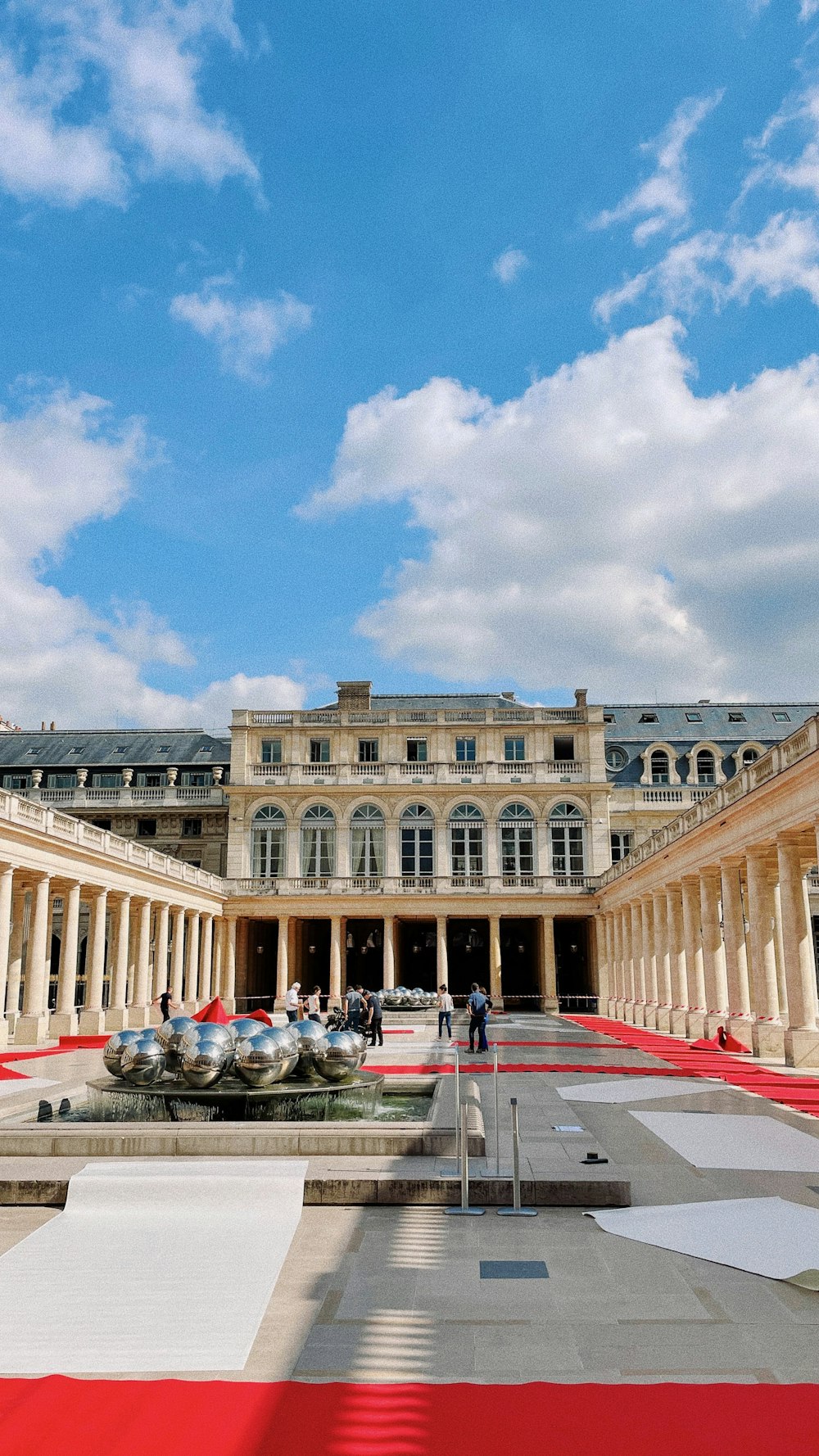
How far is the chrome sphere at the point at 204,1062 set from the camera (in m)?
15.0

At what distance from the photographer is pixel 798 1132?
15.6 meters

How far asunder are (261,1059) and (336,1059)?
142 cm

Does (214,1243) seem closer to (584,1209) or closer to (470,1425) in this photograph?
(584,1209)

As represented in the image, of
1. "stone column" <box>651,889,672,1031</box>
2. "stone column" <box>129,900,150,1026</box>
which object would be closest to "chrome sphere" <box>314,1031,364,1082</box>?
"stone column" <box>651,889,672,1031</box>

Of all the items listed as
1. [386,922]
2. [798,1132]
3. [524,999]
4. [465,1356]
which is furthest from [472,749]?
[465,1356]

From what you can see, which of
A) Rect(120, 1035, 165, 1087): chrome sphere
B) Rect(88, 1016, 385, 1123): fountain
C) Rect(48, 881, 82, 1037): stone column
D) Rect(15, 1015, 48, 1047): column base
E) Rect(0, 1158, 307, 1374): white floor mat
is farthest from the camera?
Rect(48, 881, 82, 1037): stone column

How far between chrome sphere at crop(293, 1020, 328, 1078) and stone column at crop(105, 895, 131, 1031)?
28.4 m

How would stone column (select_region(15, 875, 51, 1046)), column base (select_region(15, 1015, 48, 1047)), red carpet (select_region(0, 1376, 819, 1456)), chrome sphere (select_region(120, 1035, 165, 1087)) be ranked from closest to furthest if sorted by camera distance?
1. red carpet (select_region(0, 1376, 819, 1456))
2. chrome sphere (select_region(120, 1035, 165, 1087))
3. column base (select_region(15, 1015, 48, 1047))
4. stone column (select_region(15, 875, 51, 1046))

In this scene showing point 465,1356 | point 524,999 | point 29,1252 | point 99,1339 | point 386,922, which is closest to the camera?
point 465,1356

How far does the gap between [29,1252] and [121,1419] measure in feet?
12.5

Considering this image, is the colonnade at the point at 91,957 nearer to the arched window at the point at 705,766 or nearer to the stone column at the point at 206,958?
the stone column at the point at 206,958

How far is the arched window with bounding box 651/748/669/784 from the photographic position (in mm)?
66562

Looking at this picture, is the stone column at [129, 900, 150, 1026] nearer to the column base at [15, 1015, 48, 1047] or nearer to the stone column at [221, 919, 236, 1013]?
the column base at [15, 1015, 48, 1047]

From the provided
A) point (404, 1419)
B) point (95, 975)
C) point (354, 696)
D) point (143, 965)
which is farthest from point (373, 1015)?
point (354, 696)
